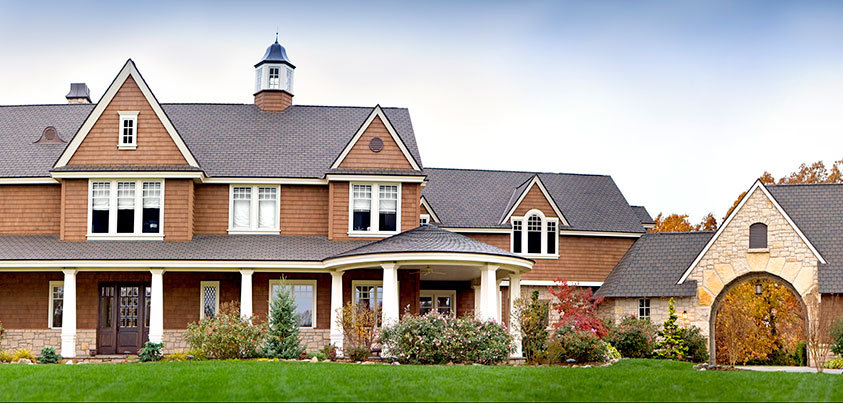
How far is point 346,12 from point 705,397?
12.5 meters

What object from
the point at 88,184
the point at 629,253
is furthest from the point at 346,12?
the point at 629,253

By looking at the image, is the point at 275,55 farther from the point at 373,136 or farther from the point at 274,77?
the point at 373,136

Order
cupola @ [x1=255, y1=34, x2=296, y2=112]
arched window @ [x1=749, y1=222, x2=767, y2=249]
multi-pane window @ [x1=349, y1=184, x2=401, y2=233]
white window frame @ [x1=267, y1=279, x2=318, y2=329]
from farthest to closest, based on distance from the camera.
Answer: cupola @ [x1=255, y1=34, x2=296, y2=112] → arched window @ [x1=749, y1=222, x2=767, y2=249] → multi-pane window @ [x1=349, y1=184, x2=401, y2=233] → white window frame @ [x1=267, y1=279, x2=318, y2=329]

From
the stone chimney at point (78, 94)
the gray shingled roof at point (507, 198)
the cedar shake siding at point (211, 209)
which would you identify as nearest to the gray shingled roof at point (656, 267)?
the gray shingled roof at point (507, 198)

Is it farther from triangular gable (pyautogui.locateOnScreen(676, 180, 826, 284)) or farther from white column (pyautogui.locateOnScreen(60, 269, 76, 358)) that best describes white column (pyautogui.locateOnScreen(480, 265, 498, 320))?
white column (pyautogui.locateOnScreen(60, 269, 76, 358))

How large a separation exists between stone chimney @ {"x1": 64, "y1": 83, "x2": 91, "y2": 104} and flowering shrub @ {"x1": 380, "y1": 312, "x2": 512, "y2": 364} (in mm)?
19204

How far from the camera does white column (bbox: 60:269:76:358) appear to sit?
29734mm

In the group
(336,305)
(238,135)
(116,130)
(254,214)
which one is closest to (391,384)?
(336,305)

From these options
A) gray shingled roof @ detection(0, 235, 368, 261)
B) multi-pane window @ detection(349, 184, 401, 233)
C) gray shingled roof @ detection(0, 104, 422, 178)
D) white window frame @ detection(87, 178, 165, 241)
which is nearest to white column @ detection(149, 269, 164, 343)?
gray shingled roof @ detection(0, 235, 368, 261)

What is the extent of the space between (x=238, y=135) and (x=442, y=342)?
12.9m

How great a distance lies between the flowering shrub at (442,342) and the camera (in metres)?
26.1

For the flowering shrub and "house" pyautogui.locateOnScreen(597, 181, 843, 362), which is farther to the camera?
"house" pyautogui.locateOnScreen(597, 181, 843, 362)

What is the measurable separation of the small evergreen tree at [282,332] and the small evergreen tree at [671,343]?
13.4 metres

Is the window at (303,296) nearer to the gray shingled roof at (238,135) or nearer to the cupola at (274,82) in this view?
the gray shingled roof at (238,135)
